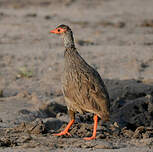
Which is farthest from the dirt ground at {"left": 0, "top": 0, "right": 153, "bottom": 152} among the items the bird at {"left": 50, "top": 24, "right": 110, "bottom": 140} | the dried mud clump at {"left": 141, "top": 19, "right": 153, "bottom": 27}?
the bird at {"left": 50, "top": 24, "right": 110, "bottom": 140}

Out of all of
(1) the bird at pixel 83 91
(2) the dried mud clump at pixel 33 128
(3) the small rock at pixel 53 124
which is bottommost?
(3) the small rock at pixel 53 124

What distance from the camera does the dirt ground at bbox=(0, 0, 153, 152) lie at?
6.42 meters

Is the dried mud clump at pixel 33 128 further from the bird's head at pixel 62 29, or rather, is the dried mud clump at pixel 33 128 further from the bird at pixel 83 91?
the bird's head at pixel 62 29

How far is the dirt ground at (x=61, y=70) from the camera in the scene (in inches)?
253

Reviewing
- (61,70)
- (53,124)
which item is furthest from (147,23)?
(53,124)

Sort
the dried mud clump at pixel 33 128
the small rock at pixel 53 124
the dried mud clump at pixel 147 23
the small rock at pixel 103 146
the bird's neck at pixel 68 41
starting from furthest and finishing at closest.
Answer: the dried mud clump at pixel 147 23
the small rock at pixel 53 124
the bird's neck at pixel 68 41
the dried mud clump at pixel 33 128
the small rock at pixel 103 146

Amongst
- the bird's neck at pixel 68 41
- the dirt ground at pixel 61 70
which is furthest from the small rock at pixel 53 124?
the bird's neck at pixel 68 41

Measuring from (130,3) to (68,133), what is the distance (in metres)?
21.0

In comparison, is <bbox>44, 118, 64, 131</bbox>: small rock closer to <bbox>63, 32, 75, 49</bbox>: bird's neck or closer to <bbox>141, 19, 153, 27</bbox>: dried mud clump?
<bbox>63, 32, 75, 49</bbox>: bird's neck

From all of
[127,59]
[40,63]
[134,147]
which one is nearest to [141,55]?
[127,59]

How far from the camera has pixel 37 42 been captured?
15773 millimetres

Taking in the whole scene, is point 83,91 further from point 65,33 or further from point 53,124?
point 53,124

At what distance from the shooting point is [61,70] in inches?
493

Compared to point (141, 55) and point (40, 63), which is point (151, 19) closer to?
point (141, 55)
